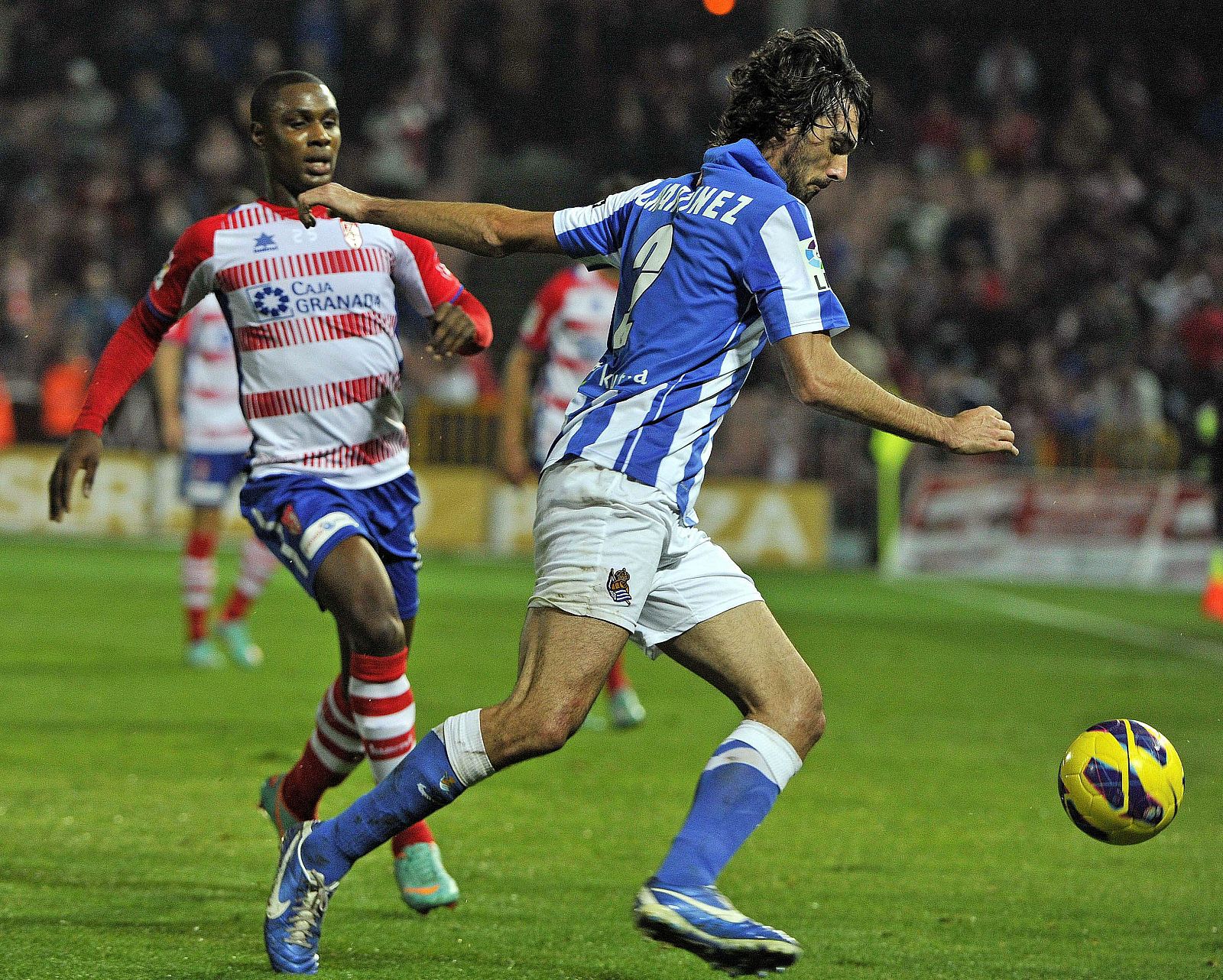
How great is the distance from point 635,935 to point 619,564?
1216 mm

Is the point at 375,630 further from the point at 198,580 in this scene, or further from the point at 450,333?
the point at 198,580

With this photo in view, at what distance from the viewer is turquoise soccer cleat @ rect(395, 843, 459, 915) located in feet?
14.7

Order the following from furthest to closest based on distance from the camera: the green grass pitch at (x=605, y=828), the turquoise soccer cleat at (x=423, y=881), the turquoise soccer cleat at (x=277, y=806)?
the turquoise soccer cleat at (x=277, y=806) → the turquoise soccer cleat at (x=423, y=881) → the green grass pitch at (x=605, y=828)

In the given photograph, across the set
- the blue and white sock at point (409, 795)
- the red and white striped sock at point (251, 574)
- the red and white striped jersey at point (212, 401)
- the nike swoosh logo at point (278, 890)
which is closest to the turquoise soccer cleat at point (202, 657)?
the red and white striped sock at point (251, 574)

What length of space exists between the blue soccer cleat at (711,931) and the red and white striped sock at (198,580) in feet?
21.6

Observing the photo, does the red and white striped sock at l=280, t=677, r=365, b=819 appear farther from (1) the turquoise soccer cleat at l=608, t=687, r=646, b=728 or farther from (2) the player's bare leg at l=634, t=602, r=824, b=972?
(1) the turquoise soccer cleat at l=608, t=687, r=646, b=728

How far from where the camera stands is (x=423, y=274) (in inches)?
195

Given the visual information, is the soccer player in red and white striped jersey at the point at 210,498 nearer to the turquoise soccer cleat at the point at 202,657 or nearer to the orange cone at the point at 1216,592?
the turquoise soccer cleat at the point at 202,657

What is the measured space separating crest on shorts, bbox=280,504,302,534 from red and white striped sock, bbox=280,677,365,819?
43 cm

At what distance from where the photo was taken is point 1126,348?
21.2m

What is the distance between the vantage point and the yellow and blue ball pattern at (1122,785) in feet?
14.2

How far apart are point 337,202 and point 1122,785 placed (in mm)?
2369

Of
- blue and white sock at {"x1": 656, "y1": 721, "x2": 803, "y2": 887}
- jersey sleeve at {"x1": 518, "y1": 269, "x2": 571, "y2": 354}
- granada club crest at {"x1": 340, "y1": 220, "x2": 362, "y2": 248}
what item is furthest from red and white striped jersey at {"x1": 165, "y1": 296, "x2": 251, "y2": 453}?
blue and white sock at {"x1": 656, "y1": 721, "x2": 803, "y2": 887}

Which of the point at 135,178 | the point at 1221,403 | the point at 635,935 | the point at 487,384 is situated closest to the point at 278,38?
the point at 135,178
